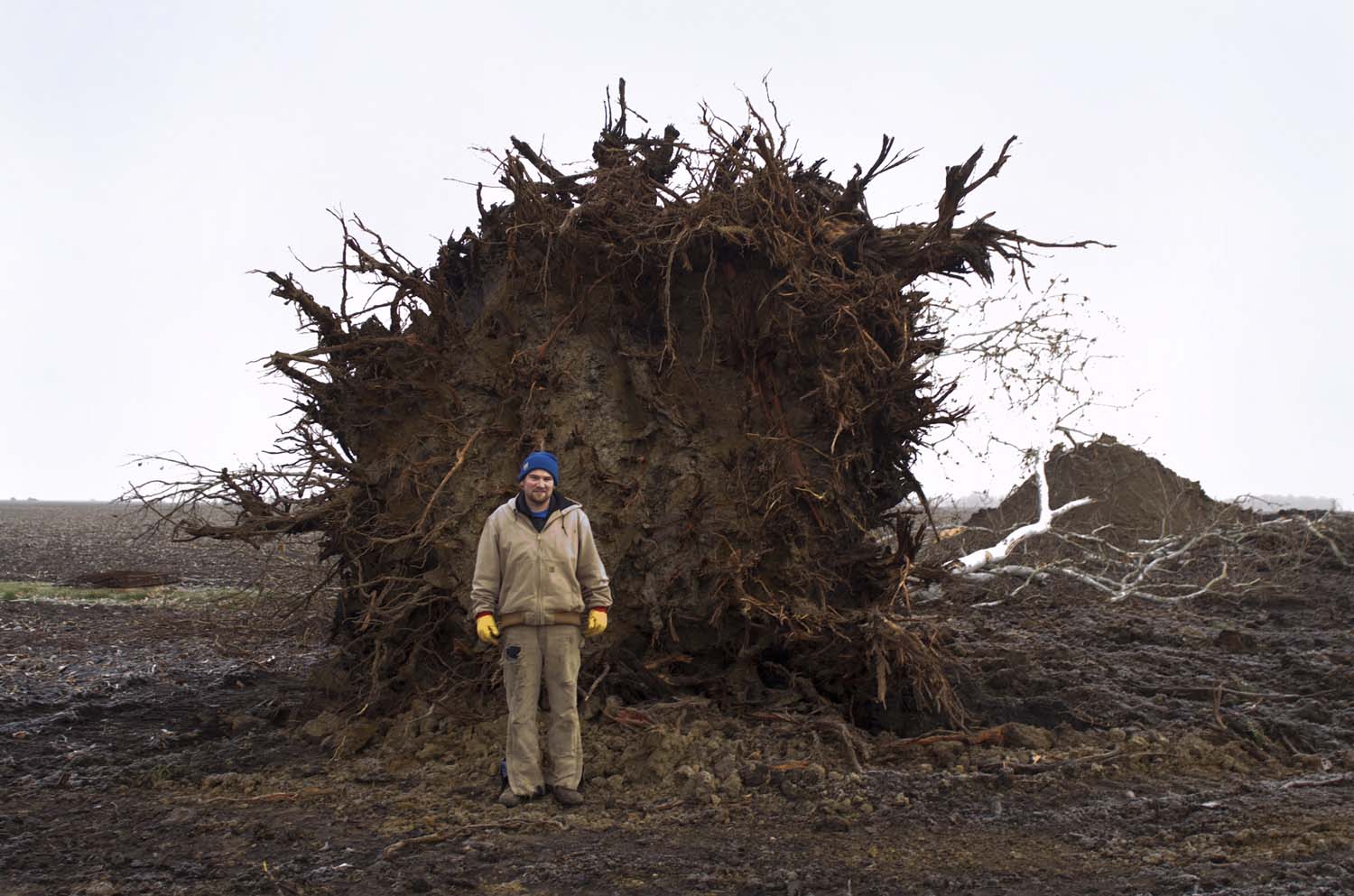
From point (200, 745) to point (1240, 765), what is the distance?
7.27 metres

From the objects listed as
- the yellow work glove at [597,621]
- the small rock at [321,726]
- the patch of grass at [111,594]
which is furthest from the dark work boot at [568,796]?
the patch of grass at [111,594]

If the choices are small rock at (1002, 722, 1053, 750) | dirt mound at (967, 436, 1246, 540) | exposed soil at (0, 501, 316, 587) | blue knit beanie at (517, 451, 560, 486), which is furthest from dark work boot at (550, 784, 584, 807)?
→ dirt mound at (967, 436, 1246, 540)

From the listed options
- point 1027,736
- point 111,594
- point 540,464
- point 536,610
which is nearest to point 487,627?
point 536,610

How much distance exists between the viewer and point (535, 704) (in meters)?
5.99

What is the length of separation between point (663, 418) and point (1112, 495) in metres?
14.1

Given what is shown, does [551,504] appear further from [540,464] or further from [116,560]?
[116,560]

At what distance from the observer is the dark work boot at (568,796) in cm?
583

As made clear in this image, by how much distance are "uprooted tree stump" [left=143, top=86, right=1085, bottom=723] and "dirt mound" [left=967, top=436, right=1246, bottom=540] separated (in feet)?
36.4

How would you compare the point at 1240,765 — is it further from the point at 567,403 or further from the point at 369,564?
the point at 369,564

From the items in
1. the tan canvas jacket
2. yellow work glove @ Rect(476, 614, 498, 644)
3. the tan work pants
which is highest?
the tan canvas jacket

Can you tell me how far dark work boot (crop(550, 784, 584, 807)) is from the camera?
19.1 feet

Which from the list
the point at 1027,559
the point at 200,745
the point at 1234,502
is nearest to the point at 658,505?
the point at 200,745

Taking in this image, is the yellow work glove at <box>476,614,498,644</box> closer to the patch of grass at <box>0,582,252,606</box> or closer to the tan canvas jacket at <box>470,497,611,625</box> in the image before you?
the tan canvas jacket at <box>470,497,611,625</box>

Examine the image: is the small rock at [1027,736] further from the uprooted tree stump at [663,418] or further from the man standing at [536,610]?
the man standing at [536,610]
